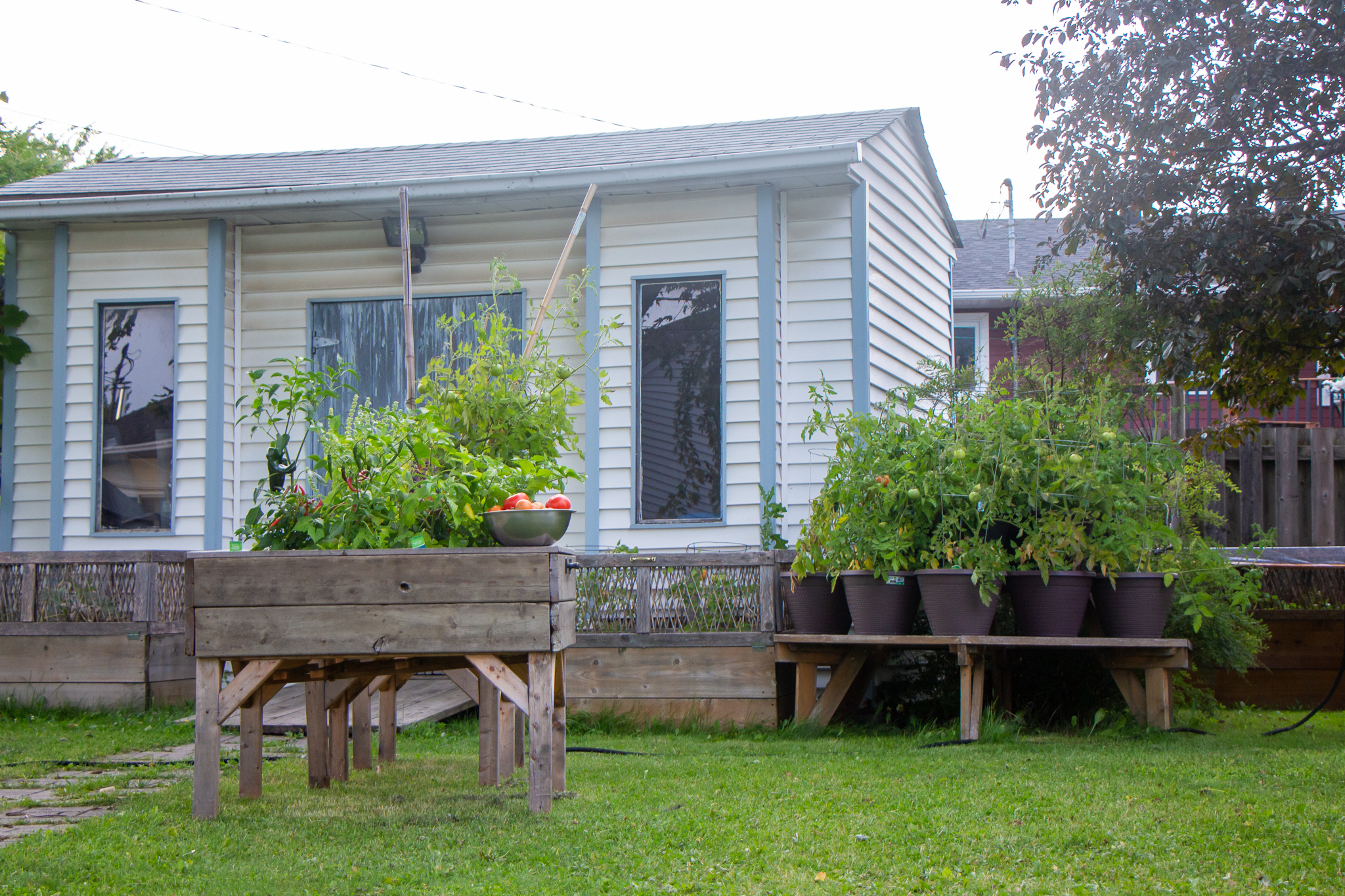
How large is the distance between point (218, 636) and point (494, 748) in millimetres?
1232

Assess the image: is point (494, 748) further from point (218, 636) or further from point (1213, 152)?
point (1213, 152)

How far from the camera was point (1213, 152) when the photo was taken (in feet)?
17.3

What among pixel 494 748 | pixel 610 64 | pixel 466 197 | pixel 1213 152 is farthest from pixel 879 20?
pixel 610 64

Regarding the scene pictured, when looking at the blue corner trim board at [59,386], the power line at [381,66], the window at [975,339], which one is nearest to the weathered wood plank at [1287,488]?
the window at [975,339]

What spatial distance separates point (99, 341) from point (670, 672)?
191 inches

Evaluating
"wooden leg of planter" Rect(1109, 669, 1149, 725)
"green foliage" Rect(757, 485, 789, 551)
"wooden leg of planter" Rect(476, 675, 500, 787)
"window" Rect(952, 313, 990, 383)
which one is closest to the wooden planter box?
"wooden leg of planter" Rect(1109, 669, 1149, 725)

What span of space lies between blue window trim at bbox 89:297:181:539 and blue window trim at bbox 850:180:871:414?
15.3ft

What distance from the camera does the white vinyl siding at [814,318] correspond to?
7402 millimetres

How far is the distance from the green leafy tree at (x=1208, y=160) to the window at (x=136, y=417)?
6021 millimetres

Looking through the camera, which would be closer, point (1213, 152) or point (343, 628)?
point (343, 628)

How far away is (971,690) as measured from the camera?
574cm

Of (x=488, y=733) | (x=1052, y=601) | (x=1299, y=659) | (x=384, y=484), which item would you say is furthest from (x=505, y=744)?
(x=1299, y=659)

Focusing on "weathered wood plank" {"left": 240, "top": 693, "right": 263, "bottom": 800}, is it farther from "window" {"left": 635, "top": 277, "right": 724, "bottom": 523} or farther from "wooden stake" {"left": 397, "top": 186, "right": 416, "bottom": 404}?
"window" {"left": 635, "top": 277, "right": 724, "bottom": 523}

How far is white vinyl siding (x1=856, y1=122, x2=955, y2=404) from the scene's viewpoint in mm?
7797
